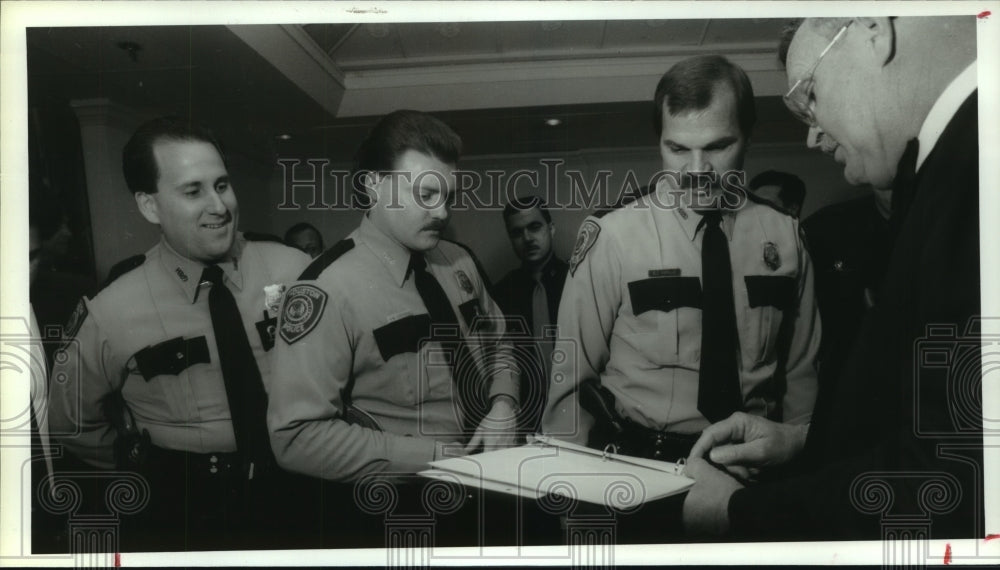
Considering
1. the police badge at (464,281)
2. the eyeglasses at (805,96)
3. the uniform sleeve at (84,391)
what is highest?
the eyeglasses at (805,96)

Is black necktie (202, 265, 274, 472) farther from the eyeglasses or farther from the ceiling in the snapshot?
the eyeglasses

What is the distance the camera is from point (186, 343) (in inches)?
103

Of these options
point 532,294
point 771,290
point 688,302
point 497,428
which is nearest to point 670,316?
point 688,302

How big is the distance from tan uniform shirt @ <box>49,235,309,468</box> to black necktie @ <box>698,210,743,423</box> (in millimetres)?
1319

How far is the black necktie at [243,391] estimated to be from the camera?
8.54 feet

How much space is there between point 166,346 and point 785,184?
81.9 inches

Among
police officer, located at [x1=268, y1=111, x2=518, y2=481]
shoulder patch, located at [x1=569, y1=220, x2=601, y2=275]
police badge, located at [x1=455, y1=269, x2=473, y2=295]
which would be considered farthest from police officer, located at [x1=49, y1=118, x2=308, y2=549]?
shoulder patch, located at [x1=569, y1=220, x2=601, y2=275]

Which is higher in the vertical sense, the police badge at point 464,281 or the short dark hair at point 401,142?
the short dark hair at point 401,142

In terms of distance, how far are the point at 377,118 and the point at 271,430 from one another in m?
1.07

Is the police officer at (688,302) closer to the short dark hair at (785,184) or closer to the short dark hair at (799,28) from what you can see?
the short dark hair at (785,184)

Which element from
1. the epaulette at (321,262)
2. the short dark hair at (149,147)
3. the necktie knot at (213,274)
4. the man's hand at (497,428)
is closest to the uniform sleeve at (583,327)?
the man's hand at (497,428)

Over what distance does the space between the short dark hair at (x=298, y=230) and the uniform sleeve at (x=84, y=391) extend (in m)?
0.68

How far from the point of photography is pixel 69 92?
2.67m
